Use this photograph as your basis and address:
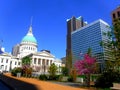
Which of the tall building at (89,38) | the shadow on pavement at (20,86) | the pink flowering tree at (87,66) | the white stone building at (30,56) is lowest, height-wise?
the shadow on pavement at (20,86)

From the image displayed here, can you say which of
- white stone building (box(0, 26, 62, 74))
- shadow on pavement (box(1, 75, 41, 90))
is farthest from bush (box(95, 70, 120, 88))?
white stone building (box(0, 26, 62, 74))

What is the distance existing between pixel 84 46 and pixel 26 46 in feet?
182

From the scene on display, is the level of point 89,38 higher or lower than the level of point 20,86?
higher

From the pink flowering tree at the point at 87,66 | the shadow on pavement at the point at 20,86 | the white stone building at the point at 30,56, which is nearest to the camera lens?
the shadow on pavement at the point at 20,86

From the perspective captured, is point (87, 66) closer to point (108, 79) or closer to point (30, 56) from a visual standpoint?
point (108, 79)

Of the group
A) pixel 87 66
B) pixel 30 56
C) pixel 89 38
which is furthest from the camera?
pixel 89 38

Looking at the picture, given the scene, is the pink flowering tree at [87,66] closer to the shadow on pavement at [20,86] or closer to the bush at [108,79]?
the bush at [108,79]

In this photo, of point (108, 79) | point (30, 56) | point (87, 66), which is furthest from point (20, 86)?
point (30, 56)

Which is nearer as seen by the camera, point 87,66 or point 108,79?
point 108,79

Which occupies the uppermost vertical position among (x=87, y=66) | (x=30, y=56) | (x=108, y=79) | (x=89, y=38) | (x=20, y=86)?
(x=89, y=38)

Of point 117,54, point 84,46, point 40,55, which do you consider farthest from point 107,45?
point 84,46

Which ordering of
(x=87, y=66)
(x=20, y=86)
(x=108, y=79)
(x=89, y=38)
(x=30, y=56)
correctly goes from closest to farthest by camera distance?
(x=20, y=86) → (x=108, y=79) → (x=87, y=66) → (x=30, y=56) → (x=89, y=38)

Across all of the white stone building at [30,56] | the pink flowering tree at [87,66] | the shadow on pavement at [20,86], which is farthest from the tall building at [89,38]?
the shadow on pavement at [20,86]

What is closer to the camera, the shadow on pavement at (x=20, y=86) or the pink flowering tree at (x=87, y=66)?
the shadow on pavement at (x=20, y=86)
